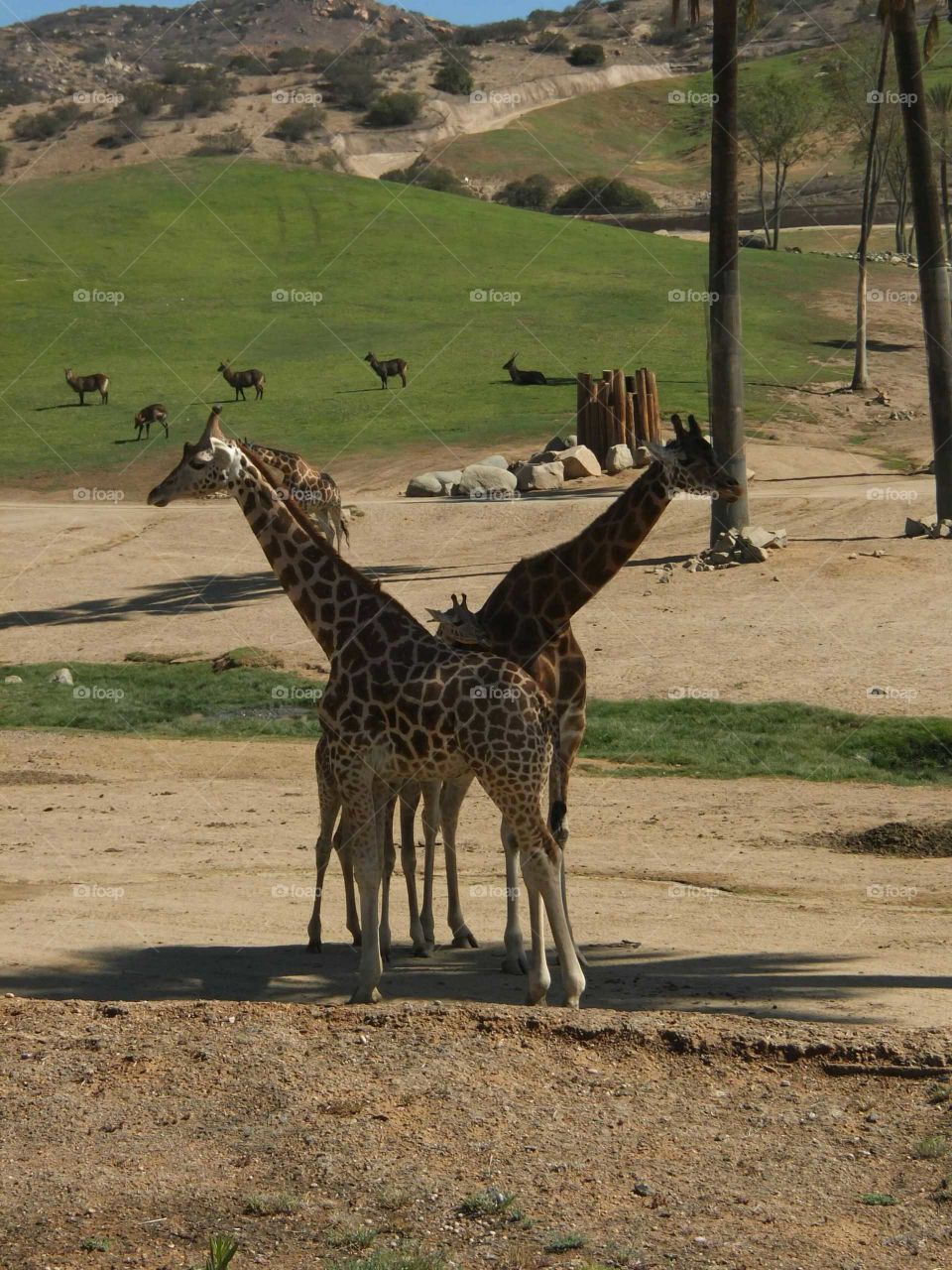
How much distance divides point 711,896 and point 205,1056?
5.57 meters

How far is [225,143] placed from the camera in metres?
90.4

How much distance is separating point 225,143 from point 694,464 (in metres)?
83.1

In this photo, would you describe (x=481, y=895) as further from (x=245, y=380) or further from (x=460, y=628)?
(x=245, y=380)

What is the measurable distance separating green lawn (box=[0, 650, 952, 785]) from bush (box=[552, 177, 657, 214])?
84.9 m

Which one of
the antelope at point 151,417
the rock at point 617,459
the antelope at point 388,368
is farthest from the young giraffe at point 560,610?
the antelope at point 388,368

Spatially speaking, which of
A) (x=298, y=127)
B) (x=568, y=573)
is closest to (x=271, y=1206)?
(x=568, y=573)

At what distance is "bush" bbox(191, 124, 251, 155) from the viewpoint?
89.0 m

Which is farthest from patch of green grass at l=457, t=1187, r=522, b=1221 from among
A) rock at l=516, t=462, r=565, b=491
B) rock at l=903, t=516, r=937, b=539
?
rock at l=516, t=462, r=565, b=491

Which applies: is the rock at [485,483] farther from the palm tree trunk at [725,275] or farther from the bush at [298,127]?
the bush at [298,127]

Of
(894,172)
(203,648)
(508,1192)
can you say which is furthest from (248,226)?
(508,1192)

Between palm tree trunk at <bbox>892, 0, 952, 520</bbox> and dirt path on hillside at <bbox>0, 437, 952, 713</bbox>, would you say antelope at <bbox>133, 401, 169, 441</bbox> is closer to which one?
dirt path on hillside at <bbox>0, 437, 952, 713</bbox>

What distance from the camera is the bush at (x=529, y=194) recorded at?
106625mm

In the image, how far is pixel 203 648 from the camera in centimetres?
2603

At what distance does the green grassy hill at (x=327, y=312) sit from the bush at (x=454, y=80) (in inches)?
1699
